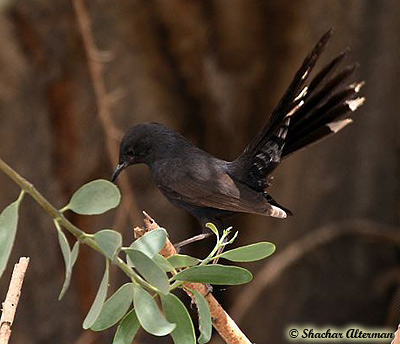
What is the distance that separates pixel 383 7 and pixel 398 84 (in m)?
0.43

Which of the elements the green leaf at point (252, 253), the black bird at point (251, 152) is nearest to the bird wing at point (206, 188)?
the black bird at point (251, 152)

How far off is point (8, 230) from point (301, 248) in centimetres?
339

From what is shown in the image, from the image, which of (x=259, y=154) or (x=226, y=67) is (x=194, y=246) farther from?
(x=259, y=154)

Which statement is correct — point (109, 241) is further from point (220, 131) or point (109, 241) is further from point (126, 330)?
point (220, 131)

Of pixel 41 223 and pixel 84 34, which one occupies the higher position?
pixel 84 34

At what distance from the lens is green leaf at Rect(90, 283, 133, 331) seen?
4.12 feet

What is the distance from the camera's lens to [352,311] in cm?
468

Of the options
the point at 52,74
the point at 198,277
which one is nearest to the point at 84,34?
the point at 52,74

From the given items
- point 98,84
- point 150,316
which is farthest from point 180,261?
point 98,84

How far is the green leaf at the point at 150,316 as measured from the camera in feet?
3.86

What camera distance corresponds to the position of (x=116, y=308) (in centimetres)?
126

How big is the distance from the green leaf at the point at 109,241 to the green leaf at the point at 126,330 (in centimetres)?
25

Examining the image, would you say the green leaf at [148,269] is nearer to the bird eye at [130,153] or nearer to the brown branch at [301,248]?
the bird eye at [130,153]

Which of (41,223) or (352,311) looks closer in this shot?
(41,223)
